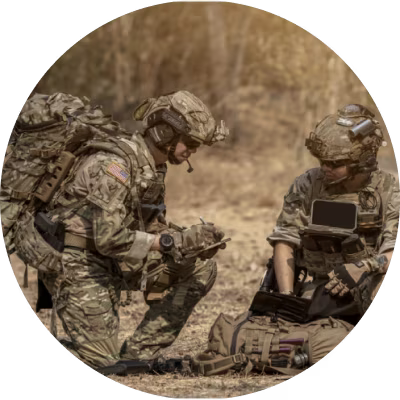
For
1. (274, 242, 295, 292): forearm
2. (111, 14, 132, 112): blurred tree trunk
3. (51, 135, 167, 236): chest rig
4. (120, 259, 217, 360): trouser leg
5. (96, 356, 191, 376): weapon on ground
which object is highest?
(111, 14, 132, 112): blurred tree trunk

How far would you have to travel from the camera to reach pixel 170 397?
1207 centimetres

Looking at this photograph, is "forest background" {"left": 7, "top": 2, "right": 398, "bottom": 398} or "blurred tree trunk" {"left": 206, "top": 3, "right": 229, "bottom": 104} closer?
"forest background" {"left": 7, "top": 2, "right": 398, "bottom": 398}

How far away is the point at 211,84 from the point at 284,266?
2.06m

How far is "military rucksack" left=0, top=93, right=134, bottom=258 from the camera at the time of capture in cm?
1204

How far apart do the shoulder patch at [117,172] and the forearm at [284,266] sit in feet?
5.83

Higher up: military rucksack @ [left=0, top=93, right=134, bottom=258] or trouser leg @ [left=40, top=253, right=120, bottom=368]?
military rucksack @ [left=0, top=93, right=134, bottom=258]

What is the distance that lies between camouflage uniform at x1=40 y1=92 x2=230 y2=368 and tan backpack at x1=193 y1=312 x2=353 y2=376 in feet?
1.86

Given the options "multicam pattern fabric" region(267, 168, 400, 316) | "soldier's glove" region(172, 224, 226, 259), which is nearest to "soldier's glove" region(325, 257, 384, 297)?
"multicam pattern fabric" region(267, 168, 400, 316)

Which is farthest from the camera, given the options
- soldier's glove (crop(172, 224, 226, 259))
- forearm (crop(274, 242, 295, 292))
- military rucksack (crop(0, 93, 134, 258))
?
forearm (crop(274, 242, 295, 292))

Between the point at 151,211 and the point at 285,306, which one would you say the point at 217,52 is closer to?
the point at 151,211

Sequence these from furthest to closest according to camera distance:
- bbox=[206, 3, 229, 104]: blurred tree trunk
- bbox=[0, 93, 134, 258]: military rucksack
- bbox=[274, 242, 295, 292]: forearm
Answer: bbox=[206, 3, 229, 104]: blurred tree trunk < bbox=[274, 242, 295, 292]: forearm < bbox=[0, 93, 134, 258]: military rucksack

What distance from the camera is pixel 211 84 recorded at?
1312 cm

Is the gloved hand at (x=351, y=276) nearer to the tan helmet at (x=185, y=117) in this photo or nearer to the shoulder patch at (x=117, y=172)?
the tan helmet at (x=185, y=117)

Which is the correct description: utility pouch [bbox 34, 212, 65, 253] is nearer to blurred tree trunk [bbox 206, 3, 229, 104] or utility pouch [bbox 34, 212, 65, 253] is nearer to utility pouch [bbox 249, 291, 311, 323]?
utility pouch [bbox 249, 291, 311, 323]
